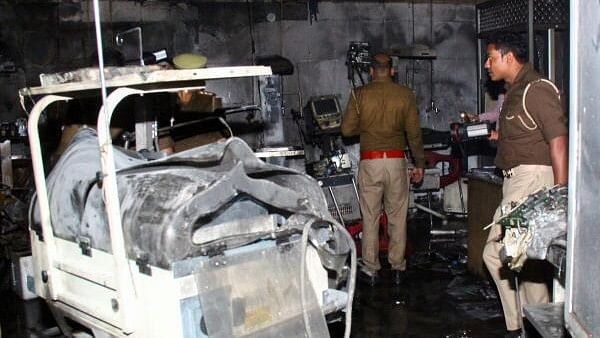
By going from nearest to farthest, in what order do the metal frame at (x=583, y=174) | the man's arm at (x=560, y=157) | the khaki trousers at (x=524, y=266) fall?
1. the metal frame at (x=583, y=174)
2. the man's arm at (x=560, y=157)
3. the khaki trousers at (x=524, y=266)

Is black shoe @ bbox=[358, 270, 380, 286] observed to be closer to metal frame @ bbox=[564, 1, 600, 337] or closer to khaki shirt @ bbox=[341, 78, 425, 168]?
khaki shirt @ bbox=[341, 78, 425, 168]

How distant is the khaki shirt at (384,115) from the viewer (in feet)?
17.3

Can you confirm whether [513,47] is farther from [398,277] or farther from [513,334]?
[398,277]

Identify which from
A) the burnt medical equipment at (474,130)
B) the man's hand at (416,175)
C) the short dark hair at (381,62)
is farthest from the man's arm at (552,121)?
the man's hand at (416,175)

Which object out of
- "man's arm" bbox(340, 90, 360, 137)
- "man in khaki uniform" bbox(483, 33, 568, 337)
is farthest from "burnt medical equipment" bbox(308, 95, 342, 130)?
"man in khaki uniform" bbox(483, 33, 568, 337)

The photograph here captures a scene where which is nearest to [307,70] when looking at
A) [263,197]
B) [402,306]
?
[402,306]

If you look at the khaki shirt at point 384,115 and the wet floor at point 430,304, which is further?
the khaki shirt at point 384,115

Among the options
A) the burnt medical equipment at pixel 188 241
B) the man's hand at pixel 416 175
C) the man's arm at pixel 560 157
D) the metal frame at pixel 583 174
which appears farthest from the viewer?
the man's hand at pixel 416 175

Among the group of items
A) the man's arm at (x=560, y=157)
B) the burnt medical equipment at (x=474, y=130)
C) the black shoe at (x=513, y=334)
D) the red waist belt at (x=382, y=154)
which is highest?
the burnt medical equipment at (x=474, y=130)

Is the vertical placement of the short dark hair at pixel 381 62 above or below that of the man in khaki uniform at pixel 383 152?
above

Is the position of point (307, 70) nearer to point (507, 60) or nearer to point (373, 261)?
point (373, 261)

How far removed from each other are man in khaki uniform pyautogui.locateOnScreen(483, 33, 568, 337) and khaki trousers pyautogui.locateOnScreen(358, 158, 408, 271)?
1.51m

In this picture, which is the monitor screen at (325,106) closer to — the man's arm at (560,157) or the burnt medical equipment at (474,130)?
the burnt medical equipment at (474,130)

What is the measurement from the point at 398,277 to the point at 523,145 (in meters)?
2.08
